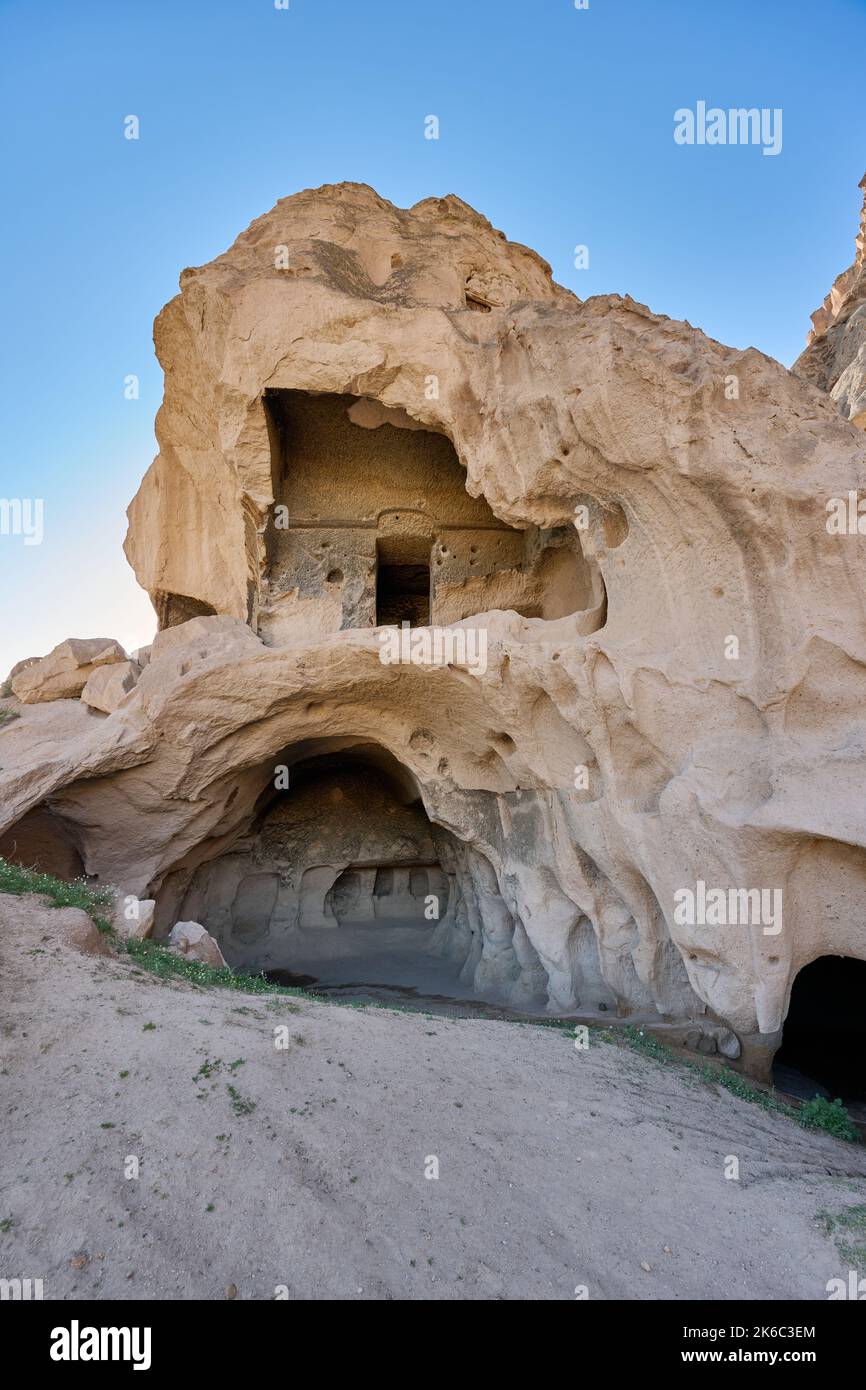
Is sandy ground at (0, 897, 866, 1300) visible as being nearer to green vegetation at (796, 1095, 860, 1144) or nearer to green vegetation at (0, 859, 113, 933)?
green vegetation at (796, 1095, 860, 1144)

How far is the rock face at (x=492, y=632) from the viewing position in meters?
6.18

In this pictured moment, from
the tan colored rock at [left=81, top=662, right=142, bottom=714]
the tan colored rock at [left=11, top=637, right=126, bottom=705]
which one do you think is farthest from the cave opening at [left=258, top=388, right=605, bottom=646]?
the tan colored rock at [left=11, top=637, right=126, bottom=705]

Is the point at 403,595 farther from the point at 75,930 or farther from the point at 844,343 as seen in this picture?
the point at 844,343

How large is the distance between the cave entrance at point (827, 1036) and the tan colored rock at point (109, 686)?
903cm

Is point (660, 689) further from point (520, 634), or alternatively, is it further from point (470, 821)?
point (470, 821)

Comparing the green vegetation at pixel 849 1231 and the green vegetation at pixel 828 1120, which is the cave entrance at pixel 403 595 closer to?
the green vegetation at pixel 828 1120

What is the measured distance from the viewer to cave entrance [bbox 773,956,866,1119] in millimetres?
7512

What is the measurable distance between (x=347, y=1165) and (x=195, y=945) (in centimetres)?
440

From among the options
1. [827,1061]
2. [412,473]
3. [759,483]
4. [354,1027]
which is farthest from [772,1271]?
[412,473]

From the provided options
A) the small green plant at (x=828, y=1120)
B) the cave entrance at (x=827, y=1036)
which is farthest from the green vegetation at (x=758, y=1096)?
Answer: the cave entrance at (x=827, y=1036)

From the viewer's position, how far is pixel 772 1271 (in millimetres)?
3336

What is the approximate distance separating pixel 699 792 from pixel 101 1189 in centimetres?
512

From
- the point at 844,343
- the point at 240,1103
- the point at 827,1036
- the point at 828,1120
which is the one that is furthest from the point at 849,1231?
the point at 844,343

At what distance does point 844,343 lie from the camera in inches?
533
